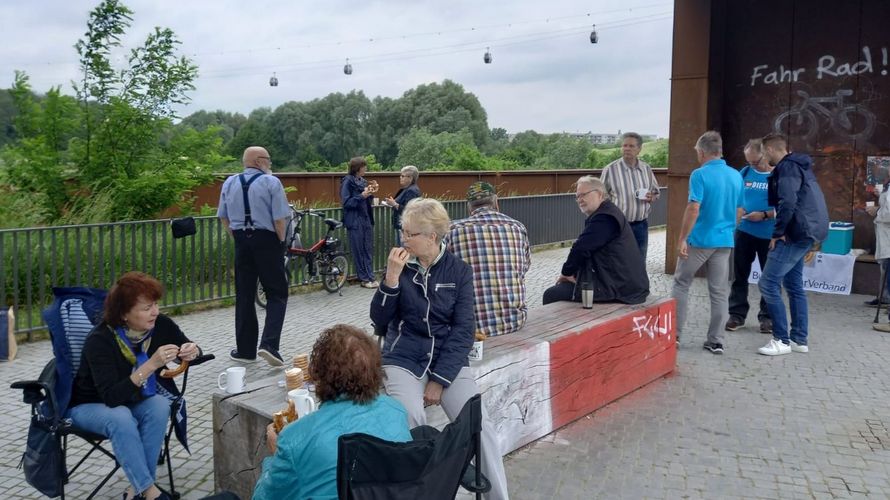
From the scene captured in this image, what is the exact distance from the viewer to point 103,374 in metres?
3.95

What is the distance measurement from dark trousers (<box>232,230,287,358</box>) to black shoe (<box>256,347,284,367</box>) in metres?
0.03

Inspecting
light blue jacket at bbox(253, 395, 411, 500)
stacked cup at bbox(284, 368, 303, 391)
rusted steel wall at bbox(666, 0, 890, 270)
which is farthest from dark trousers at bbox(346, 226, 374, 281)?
Answer: light blue jacket at bbox(253, 395, 411, 500)

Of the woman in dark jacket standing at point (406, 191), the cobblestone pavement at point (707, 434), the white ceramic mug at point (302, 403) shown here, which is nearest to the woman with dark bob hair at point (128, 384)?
the cobblestone pavement at point (707, 434)

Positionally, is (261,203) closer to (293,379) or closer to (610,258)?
(610,258)

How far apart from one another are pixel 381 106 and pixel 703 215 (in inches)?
2370

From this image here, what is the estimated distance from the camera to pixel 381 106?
217 ft

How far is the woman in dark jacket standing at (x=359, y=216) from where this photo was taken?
448 inches

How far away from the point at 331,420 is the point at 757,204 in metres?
6.83

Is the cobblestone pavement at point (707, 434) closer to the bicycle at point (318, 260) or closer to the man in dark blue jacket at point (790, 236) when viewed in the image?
the man in dark blue jacket at point (790, 236)

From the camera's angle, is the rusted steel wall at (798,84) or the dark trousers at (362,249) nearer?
the rusted steel wall at (798,84)

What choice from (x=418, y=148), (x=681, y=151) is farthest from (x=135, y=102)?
(x=418, y=148)

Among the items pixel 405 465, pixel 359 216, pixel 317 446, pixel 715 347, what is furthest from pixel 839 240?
pixel 317 446

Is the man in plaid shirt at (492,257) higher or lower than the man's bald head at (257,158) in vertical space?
lower

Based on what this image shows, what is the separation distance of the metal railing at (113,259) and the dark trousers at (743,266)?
564 cm
